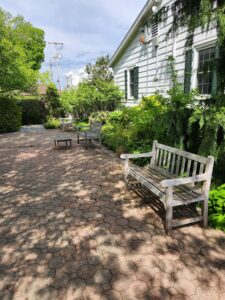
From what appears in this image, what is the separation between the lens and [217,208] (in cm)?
301

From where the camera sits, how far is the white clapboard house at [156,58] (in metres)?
5.74

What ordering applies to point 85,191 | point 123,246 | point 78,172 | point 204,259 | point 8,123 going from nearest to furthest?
point 204,259 < point 123,246 < point 85,191 < point 78,172 < point 8,123

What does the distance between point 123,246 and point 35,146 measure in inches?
286

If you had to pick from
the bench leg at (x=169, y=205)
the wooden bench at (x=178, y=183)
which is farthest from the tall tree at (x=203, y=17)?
the bench leg at (x=169, y=205)

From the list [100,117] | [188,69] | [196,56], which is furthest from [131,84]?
[196,56]

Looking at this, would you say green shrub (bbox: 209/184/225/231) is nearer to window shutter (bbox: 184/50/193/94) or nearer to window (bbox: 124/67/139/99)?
window shutter (bbox: 184/50/193/94)

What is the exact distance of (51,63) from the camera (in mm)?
30469

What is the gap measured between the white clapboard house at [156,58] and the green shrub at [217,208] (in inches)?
72.7

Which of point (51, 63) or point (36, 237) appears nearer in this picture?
point (36, 237)

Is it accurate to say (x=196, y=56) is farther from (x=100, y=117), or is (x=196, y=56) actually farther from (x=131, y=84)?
(x=100, y=117)

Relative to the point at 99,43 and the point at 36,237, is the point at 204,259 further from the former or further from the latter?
the point at 99,43

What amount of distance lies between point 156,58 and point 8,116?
1013 centimetres

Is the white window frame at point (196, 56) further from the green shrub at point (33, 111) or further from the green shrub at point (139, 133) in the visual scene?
the green shrub at point (33, 111)

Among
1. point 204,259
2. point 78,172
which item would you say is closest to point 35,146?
point 78,172
